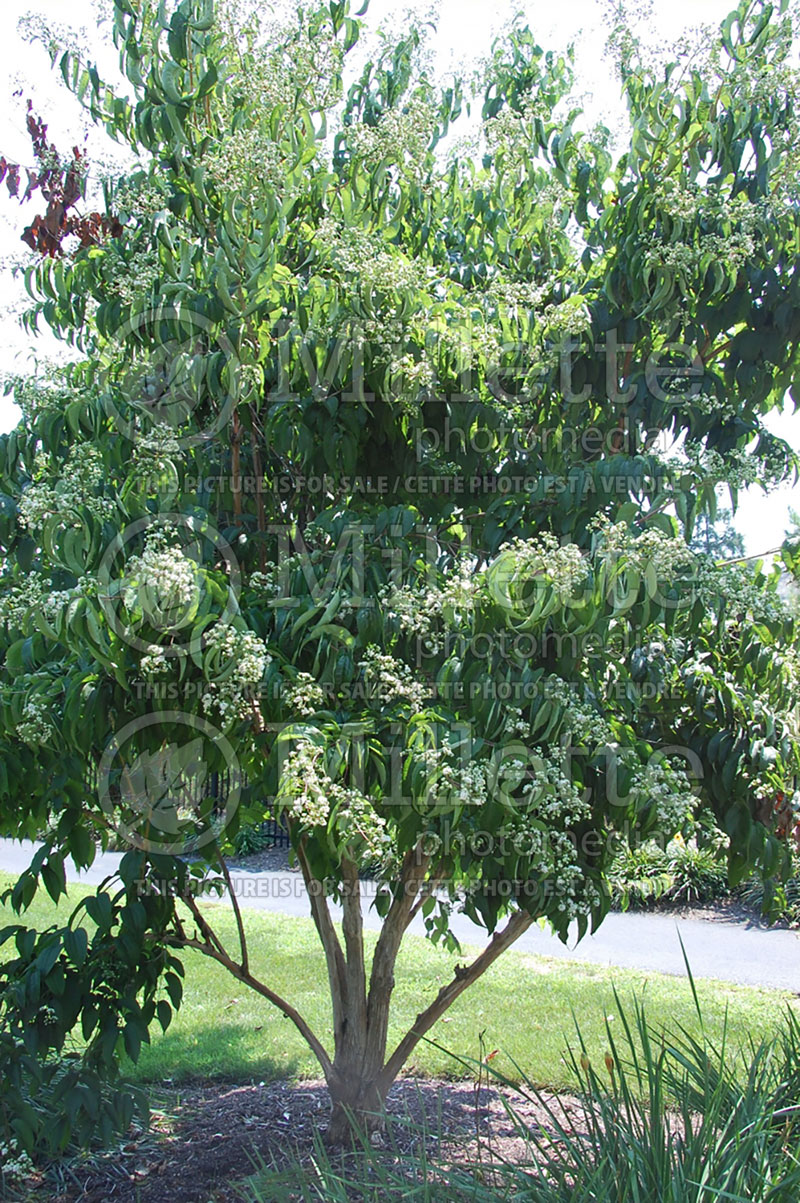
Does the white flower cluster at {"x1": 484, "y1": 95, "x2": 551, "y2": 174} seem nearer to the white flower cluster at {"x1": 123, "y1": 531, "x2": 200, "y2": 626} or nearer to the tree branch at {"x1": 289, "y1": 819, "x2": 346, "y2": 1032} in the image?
the white flower cluster at {"x1": 123, "y1": 531, "x2": 200, "y2": 626}

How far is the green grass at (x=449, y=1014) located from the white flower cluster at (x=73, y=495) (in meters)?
3.28

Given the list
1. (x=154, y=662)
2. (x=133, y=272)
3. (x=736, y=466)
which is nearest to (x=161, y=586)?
(x=154, y=662)

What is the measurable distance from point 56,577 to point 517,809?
1590mm

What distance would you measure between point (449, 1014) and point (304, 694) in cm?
471

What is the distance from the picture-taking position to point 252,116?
3199 mm

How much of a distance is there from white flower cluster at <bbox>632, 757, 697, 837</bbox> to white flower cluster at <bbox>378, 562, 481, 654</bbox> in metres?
0.69

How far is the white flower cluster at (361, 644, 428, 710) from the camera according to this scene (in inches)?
110

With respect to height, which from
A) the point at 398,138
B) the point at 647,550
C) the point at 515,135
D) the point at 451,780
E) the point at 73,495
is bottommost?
the point at 451,780

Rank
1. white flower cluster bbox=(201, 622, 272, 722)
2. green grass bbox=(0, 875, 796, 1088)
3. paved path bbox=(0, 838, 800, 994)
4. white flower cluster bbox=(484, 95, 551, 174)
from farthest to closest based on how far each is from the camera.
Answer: paved path bbox=(0, 838, 800, 994), green grass bbox=(0, 875, 796, 1088), white flower cluster bbox=(484, 95, 551, 174), white flower cluster bbox=(201, 622, 272, 722)

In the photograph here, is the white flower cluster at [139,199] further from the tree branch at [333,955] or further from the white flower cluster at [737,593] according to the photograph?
the tree branch at [333,955]

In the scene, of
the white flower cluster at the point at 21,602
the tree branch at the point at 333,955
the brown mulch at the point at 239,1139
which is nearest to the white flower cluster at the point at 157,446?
the white flower cluster at the point at 21,602

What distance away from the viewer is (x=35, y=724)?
2715mm

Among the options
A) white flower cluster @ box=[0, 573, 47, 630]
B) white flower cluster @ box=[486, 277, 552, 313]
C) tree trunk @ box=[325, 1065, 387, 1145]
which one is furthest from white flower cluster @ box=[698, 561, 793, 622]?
tree trunk @ box=[325, 1065, 387, 1145]

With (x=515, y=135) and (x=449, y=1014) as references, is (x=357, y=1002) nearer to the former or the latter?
(x=449, y=1014)
